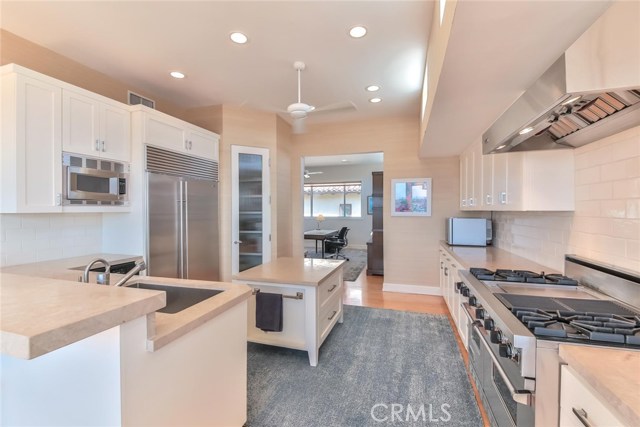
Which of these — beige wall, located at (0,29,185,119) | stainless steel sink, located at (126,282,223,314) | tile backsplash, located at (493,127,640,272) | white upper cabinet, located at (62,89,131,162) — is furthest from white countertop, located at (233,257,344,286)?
beige wall, located at (0,29,185,119)

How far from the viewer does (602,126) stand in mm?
1522

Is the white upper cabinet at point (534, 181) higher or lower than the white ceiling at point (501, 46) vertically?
lower

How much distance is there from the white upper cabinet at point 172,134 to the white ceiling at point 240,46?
495 mm

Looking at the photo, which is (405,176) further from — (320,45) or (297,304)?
(297,304)

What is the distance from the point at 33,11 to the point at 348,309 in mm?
4108

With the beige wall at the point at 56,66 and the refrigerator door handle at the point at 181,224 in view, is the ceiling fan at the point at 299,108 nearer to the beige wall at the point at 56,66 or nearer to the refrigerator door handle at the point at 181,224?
the refrigerator door handle at the point at 181,224

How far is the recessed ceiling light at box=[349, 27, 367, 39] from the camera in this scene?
230 centimetres

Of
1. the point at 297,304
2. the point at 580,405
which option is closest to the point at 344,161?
the point at 297,304

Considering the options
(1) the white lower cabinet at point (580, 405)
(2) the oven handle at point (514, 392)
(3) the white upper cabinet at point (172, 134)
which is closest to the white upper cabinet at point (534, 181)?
(2) the oven handle at point (514, 392)

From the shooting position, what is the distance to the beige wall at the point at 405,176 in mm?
4445

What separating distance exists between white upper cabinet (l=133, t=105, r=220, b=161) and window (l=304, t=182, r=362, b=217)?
6348 mm

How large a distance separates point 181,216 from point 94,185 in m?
0.87

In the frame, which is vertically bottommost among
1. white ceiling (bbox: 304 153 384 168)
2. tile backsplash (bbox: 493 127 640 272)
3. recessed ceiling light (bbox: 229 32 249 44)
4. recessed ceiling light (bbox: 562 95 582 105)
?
tile backsplash (bbox: 493 127 640 272)

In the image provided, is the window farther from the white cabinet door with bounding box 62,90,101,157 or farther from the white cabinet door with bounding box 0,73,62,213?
the white cabinet door with bounding box 0,73,62,213
